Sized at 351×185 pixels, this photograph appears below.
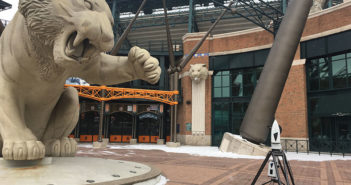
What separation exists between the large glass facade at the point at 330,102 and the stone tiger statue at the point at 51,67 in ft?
47.8

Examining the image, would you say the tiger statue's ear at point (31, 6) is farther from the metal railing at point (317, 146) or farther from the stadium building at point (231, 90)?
the metal railing at point (317, 146)

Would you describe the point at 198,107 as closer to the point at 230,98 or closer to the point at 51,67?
the point at 230,98

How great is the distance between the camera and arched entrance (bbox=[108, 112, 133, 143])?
893 inches

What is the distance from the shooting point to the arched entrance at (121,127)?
2267 cm

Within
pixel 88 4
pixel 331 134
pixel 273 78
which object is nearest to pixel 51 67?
pixel 88 4

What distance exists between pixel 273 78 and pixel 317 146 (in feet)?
44.2

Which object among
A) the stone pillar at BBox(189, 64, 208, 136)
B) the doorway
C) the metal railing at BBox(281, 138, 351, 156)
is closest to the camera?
the metal railing at BBox(281, 138, 351, 156)

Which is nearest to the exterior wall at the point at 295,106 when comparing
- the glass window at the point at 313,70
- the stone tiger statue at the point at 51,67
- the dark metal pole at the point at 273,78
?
the glass window at the point at 313,70

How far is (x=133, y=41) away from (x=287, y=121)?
2067cm

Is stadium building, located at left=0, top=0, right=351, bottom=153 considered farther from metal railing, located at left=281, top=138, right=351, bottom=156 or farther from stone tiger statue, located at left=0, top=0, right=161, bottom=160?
stone tiger statue, located at left=0, top=0, right=161, bottom=160

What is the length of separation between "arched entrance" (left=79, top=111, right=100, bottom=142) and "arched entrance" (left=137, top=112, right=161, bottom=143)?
362 centimetres

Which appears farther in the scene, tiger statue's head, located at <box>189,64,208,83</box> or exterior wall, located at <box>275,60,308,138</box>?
tiger statue's head, located at <box>189,64,208,83</box>

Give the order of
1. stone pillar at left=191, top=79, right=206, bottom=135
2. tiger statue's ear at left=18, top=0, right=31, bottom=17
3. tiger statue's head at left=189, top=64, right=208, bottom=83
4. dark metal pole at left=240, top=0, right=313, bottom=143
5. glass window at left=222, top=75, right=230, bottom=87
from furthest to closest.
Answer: glass window at left=222, top=75, right=230, bottom=87 → stone pillar at left=191, top=79, right=206, bottom=135 → tiger statue's head at left=189, top=64, right=208, bottom=83 → dark metal pole at left=240, top=0, right=313, bottom=143 → tiger statue's ear at left=18, top=0, right=31, bottom=17

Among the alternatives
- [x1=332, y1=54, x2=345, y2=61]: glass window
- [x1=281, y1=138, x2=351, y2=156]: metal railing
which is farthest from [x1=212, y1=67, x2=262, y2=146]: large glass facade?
[x1=332, y1=54, x2=345, y2=61]: glass window
